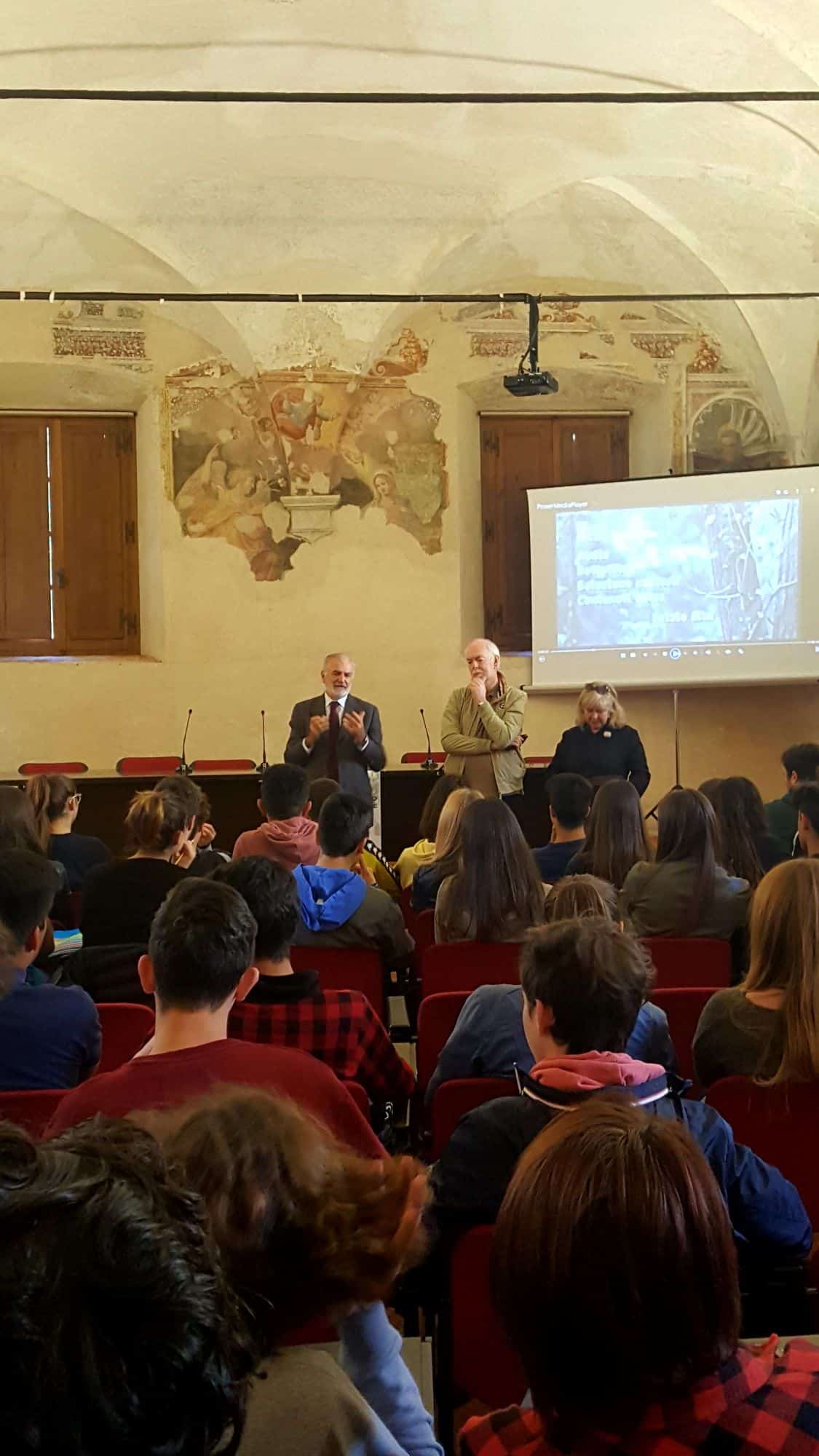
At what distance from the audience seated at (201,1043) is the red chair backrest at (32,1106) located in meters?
0.19

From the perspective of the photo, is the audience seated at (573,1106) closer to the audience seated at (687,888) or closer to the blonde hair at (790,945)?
the blonde hair at (790,945)

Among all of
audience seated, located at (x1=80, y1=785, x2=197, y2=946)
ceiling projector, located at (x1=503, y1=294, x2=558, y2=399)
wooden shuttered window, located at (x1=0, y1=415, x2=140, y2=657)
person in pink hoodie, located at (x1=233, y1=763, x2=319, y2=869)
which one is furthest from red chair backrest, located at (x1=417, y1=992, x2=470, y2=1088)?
wooden shuttered window, located at (x1=0, y1=415, x2=140, y2=657)

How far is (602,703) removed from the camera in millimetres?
8500

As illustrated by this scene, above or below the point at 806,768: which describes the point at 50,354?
above

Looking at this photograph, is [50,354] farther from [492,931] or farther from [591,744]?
[492,931]

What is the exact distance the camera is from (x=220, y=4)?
24.6 feet

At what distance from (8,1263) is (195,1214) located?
12 cm

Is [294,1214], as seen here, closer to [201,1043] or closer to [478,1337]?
[478,1337]

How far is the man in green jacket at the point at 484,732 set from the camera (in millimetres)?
8477

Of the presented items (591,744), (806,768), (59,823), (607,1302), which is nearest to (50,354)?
(591,744)

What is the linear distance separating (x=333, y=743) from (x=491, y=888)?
4.68 meters

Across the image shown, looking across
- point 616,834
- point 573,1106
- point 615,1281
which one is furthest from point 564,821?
point 615,1281

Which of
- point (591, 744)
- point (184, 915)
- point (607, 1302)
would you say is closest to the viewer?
point (607, 1302)

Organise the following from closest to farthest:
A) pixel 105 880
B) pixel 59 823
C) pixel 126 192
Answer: pixel 105 880
pixel 59 823
pixel 126 192
